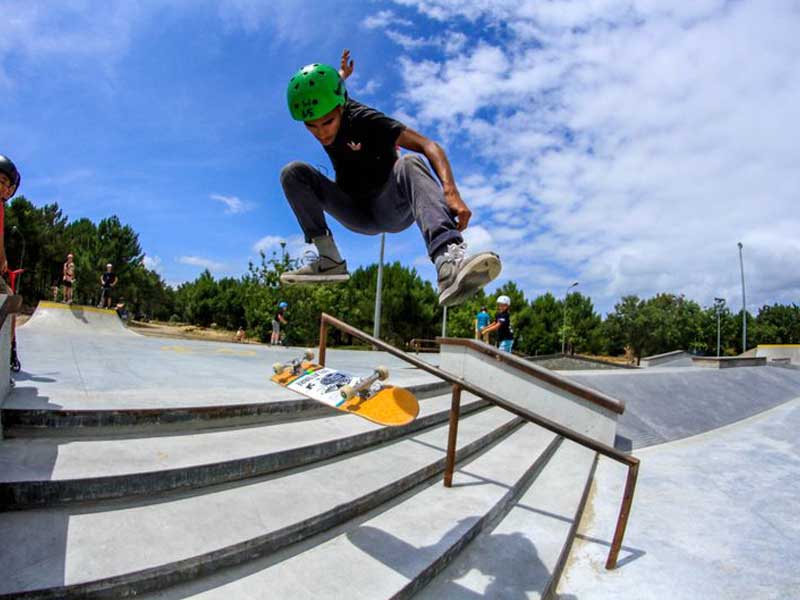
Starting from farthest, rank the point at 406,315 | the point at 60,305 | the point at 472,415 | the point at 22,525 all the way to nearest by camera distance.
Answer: the point at 406,315 → the point at 60,305 → the point at 472,415 → the point at 22,525

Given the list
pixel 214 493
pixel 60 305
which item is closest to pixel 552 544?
pixel 214 493

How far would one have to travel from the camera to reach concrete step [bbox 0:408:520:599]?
171 centimetres

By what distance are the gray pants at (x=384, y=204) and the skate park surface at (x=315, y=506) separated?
156cm

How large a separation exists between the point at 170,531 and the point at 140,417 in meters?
1.11

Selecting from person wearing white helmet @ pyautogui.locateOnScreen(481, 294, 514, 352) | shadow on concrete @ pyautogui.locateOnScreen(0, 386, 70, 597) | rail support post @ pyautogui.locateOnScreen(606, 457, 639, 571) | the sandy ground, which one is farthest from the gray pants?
the sandy ground

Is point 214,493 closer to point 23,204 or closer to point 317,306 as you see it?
point 317,306

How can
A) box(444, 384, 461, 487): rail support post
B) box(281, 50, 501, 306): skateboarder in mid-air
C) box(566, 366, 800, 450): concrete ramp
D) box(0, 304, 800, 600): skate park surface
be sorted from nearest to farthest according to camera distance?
box(281, 50, 501, 306): skateboarder in mid-air, box(0, 304, 800, 600): skate park surface, box(444, 384, 461, 487): rail support post, box(566, 366, 800, 450): concrete ramp

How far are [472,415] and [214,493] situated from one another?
3800mm

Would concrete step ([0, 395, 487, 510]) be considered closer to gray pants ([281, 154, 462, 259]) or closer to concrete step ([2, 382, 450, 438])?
concrete step ([2, 382, 450, 438])

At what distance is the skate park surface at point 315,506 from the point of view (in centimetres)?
198

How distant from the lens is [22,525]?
1935 millimetres

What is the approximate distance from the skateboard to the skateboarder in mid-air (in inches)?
22.2

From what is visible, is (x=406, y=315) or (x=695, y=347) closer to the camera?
(x=406, y=315)

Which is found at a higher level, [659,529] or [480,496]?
[480,496]
